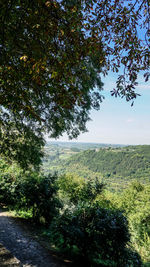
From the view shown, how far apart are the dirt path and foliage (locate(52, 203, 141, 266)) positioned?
1.73 feet

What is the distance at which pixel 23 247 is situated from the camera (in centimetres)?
468

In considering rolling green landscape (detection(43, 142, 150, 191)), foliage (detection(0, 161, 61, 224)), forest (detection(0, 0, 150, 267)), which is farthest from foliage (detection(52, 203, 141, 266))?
rolling green landscape (detection(43, 142, 150, 191))

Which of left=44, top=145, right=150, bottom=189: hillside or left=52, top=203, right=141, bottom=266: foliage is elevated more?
left=52, top=203, right=141, bottom=266: foliage

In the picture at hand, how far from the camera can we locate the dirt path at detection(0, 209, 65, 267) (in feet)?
13.3

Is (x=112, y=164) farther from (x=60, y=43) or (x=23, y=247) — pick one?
(x=60, y=43)

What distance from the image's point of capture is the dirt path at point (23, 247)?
13.3 feet

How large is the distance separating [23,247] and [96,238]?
2.11 m

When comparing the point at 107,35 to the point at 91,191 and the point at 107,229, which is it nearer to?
the point at 107,229

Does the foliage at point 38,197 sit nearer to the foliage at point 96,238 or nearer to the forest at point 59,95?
the forest at point 59,95

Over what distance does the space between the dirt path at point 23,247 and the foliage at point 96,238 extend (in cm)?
53

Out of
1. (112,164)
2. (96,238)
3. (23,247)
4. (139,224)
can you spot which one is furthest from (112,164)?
(96,238)

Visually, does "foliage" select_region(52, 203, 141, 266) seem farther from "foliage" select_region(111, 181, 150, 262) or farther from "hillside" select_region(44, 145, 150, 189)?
"hillside" select_region(44, 145, 150, 189)

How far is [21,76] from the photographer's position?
3.11 meters

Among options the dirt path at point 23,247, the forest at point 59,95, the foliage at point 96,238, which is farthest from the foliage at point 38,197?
the foliage at point 96,238
